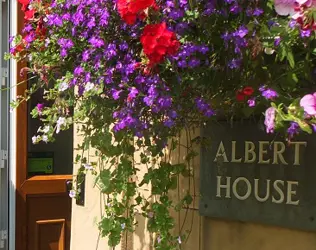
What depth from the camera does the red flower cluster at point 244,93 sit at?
155 centimetres

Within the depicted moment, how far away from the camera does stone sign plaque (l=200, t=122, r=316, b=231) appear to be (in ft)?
5.90

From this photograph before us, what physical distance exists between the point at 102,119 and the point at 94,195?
838 mm

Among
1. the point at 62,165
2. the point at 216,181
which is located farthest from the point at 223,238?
the point at 62,165

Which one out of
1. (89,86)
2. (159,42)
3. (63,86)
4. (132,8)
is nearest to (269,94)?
(159,42)


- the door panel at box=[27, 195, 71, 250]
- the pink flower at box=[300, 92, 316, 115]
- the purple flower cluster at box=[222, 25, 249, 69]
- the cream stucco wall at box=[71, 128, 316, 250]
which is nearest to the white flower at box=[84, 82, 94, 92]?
the purple flower cluster at box=[222, 25, 249, 69]

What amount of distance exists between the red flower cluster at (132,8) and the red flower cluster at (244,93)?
369mm

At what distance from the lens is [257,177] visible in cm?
191

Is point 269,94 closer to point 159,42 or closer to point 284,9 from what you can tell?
point 284,9

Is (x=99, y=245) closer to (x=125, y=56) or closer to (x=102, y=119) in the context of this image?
(x=102, y=119)

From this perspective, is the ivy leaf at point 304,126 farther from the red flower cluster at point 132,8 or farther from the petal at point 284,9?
the red flower cluster at point 132,8

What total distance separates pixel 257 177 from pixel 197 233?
430 millimetres

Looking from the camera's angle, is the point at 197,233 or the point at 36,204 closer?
the point at 197,233

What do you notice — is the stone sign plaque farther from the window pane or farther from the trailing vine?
the window pane

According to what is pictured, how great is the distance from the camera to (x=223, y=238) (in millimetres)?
2092
